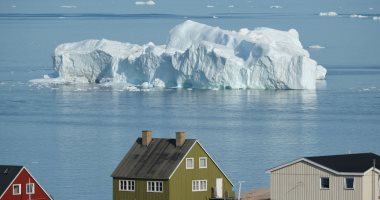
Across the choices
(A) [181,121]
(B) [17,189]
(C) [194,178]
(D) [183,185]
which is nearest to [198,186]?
(C) [194,178]

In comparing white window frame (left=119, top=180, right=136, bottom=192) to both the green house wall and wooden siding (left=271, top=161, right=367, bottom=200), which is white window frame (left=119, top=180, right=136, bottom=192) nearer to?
the green house wall

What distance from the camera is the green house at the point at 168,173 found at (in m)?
28.6

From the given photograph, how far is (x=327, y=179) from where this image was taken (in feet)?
89.0

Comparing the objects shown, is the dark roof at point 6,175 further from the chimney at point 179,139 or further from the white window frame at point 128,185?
the chimney at point 179,139

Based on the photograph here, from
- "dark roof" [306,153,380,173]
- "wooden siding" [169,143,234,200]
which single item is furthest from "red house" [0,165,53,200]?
"dark roof" [306,153,380,173]

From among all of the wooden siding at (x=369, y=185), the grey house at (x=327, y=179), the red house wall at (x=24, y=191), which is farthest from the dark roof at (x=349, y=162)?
the red house wall at (x=24, y=191)

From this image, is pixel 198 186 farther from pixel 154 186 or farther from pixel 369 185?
pixel 369 185

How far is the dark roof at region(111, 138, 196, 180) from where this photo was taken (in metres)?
28.6

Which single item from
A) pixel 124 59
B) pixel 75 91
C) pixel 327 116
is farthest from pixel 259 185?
pixel 75 91

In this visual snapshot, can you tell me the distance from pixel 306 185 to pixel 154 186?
317 centimetres

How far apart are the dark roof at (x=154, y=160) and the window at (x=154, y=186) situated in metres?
0.14

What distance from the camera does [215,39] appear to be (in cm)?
6719

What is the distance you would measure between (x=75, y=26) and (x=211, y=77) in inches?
2857

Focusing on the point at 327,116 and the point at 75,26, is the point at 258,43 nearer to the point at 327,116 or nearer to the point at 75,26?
the point at 327,116
